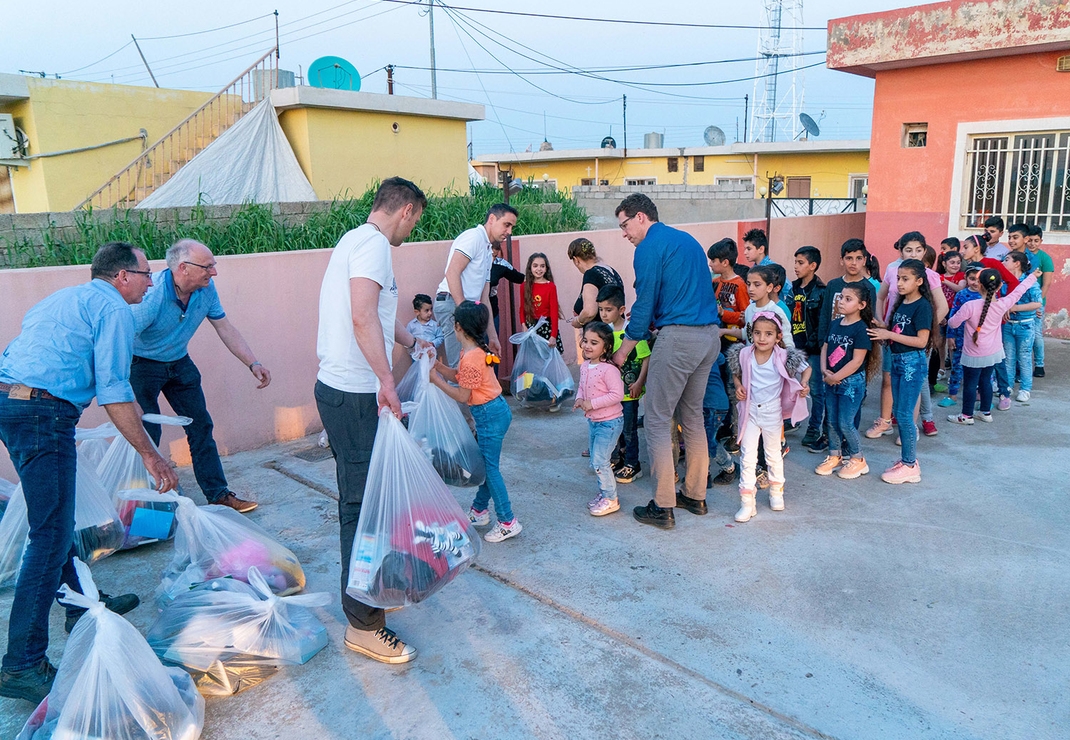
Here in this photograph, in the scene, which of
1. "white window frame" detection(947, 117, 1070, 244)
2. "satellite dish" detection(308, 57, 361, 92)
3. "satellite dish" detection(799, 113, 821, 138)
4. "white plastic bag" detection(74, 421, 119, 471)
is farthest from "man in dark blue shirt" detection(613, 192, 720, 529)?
"satellite dish" detection(799, 113, 821, 138)

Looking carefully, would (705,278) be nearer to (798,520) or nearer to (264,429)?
(798,520)

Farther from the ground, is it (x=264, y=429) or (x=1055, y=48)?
(x=1055, y=48)

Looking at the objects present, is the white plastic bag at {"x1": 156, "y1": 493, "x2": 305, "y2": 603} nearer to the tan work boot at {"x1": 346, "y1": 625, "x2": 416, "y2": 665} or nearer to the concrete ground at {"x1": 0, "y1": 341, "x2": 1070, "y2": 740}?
the concrete ground at {"x1": 0, "y1": 341, "x2": 1070, "y2": 740}

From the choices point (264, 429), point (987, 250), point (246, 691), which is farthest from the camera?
point (987, 250)

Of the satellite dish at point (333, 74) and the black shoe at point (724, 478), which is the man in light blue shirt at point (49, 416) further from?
the satellite dish at point (333, 74)

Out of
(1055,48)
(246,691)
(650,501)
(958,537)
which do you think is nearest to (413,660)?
(246,691)

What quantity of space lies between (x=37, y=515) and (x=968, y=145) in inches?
388

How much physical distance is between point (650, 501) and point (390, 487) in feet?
6.01

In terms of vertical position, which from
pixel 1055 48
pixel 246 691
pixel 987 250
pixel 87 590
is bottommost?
pixel 246 691

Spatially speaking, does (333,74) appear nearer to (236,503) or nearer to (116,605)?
(236,503)

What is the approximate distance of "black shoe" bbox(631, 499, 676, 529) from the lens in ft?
13.3

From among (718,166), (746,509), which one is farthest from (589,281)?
(718,166)

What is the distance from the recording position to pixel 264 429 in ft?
18.2

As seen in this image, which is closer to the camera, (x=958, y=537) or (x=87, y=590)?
(x=87, y=590)
